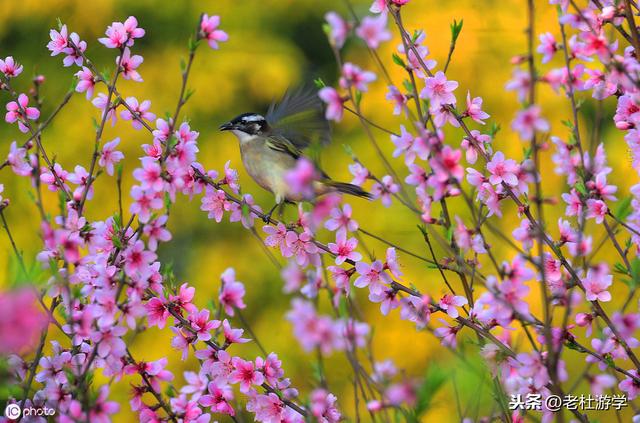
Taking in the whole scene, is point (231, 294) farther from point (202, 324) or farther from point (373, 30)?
point (373, 30)

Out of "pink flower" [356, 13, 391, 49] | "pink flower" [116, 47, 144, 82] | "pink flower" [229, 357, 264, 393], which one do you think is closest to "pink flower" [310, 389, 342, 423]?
"pink flower" [229, 357, 264, 393]

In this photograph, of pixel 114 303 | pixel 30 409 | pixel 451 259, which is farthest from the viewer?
pixel 451 259

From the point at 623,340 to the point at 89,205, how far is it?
531 centimetres

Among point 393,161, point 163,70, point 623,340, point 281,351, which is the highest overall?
point 163,70

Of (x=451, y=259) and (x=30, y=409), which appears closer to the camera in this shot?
(x=30, y=409)

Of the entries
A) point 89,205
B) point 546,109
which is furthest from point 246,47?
point 546,109

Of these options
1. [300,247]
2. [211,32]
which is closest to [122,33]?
[211,32]

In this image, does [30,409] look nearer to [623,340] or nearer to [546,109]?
[623,340]

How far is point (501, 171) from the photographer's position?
70.2 inches

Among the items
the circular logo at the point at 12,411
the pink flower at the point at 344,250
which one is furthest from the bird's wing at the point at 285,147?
the circular logo at the point at 12,411

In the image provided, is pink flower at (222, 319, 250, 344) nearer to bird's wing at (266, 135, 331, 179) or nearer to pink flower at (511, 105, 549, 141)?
pink flower at (511, 105, 549, 141)

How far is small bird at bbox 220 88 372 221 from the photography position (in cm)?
277

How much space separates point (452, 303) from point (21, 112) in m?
1.16

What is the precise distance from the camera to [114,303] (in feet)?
4.78
